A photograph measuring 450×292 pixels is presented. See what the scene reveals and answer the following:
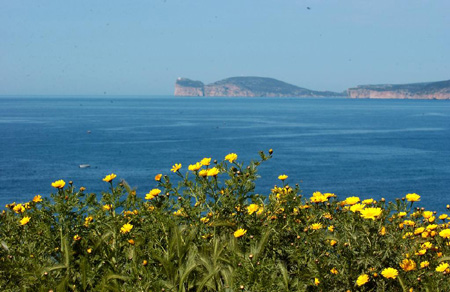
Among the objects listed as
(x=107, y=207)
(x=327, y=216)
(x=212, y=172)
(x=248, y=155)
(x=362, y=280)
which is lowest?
(x=248, y=155)

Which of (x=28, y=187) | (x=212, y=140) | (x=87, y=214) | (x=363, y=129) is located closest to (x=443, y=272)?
(x=87, y=214)

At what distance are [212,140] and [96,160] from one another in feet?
91.1

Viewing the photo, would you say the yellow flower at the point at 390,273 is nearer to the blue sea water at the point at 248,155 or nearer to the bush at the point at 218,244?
the bush at the point at 218,244

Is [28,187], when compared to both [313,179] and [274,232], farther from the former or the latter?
[274,232]

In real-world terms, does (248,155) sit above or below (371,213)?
below

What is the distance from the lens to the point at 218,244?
3.64 m

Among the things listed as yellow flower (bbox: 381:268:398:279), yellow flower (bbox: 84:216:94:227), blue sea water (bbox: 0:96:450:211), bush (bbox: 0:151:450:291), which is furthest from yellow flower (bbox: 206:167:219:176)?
blue sea water (bbox: 0:96:450:211)

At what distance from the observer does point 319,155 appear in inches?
3452

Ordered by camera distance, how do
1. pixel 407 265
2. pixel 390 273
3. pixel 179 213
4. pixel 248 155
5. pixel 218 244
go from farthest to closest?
1. pixel 248 155
2. pixel 179 213
3. pixel 218 244
4. pixel 407 265
5. pixel 390 273

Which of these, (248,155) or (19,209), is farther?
(248,155)

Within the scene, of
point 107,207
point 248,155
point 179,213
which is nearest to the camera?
point 179,213

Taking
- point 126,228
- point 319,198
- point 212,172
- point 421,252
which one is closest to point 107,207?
point 126,228

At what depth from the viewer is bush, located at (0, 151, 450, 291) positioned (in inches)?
133

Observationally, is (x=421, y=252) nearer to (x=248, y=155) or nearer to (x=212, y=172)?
(x=212, y=172)
